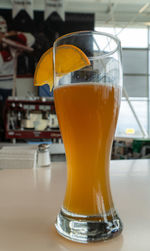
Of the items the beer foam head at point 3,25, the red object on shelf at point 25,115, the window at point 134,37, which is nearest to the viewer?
the red object on shelf at point 25,115

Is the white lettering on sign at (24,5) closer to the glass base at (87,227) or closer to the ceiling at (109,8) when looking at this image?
the ceiling at (109,8)

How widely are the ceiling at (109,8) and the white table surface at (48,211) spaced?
15.0 feet

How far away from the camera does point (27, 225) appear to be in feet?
1.01

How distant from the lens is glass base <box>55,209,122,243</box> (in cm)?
27

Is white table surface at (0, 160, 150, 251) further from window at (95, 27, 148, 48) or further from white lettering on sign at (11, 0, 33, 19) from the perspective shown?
window at (95, 27, 148, 48)

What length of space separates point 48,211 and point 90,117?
0.56 ft

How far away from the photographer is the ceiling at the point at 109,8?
485 cm

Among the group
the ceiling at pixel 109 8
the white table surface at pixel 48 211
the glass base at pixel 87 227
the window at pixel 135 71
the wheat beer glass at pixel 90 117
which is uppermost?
the ceiling at pixel 109 8

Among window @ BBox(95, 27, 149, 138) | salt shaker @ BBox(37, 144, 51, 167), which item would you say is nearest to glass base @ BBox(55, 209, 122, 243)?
salt shaker @ BBox(37, 144, 51, 167)

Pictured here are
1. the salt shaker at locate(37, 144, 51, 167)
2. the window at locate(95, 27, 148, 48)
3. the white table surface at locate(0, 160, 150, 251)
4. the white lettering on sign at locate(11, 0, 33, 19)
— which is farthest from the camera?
the window at locate(95, 27, 148, 48)

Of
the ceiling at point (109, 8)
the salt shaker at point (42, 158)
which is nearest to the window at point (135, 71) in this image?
the ceiling at point (109, 8)

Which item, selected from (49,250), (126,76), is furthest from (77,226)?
(126,76)

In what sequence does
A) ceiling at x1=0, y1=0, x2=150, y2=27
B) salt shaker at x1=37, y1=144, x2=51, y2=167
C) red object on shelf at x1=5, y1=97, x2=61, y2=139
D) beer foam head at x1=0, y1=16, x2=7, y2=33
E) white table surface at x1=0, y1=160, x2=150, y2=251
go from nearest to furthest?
white table surface at x1=0, y1=160, x2=150, y2=251 → salt shaker at x1=37, y1=144, x2=51, y2=167 → red object on shelf at x1=5, y1=97, x2=61, y2=139 → beer foam head at x1=0, y1=16, x2=7, y2=33 → ceiling at x1=0, y1=0, x2=150, y2=27

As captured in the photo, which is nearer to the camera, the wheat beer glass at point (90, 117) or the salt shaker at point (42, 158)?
the wheat beer glass at point (90, 117)
